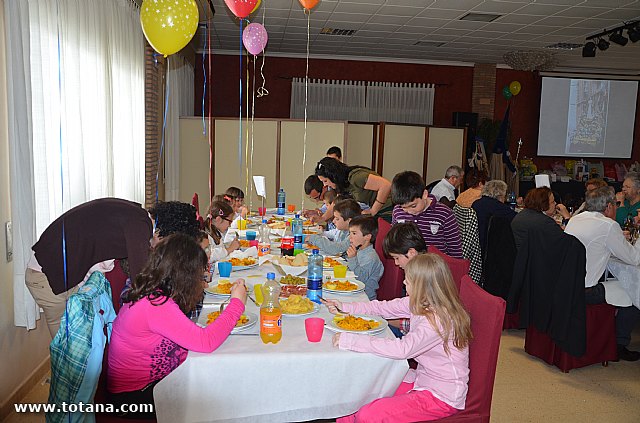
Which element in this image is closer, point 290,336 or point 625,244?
point 290,336

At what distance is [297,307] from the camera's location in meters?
2.59

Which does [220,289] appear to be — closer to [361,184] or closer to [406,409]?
[406,409]

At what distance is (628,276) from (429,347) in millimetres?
2667

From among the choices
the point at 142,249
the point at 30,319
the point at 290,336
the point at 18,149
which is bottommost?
the point at 30,319

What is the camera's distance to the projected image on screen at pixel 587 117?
11977 mm

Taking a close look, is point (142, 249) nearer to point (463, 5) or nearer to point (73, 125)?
point (73, 125)

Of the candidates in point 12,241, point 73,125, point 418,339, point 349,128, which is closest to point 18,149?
point 12,241

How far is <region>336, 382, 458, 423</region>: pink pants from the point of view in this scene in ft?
7.34

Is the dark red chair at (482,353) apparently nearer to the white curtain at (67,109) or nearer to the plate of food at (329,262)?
the plate of food at (329,262)

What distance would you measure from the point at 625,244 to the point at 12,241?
4138 millimetres

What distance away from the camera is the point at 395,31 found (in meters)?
8.38

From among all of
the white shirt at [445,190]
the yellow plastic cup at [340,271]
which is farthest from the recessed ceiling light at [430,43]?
the yellow plastic cup at [340,271]

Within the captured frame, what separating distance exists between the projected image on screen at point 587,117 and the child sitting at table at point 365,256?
9.87 meters

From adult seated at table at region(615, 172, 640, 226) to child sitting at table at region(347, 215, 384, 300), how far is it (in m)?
3.24
